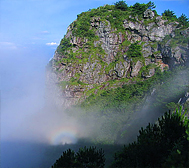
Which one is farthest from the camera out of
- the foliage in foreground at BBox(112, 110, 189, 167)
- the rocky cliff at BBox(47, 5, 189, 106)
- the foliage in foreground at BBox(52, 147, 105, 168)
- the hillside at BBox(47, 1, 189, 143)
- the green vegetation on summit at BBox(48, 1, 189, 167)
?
the rocky cliff at BBox(47, 5, 189, 106)

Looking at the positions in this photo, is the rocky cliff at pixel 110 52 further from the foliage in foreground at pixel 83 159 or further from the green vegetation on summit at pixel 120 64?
the foliage in foreground at pixel 83 159

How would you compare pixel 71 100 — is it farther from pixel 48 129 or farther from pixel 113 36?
pixel 113 36

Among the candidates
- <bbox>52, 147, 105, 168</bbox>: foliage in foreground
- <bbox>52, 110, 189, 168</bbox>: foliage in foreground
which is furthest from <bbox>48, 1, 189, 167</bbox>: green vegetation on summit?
<bbox>52, 110, 189, 168</bbox>: foliage in foreground

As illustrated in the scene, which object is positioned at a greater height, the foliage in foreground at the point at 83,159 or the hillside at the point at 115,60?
the hillside at the point at 115,60

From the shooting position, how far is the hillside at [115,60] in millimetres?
44312

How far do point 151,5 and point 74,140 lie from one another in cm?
5086

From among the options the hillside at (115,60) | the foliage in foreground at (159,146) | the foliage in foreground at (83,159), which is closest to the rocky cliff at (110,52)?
the hillside at (115,60)

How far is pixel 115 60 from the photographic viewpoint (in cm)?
5559

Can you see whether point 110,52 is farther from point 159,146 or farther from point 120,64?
point 159,146

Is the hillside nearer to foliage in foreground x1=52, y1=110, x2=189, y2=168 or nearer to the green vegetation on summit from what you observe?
the green vegetation on summit

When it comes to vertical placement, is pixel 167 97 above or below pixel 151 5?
below

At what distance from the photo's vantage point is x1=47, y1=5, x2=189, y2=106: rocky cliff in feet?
170

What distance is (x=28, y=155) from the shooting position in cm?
3938

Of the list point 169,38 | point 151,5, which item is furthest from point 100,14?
point 169,38
